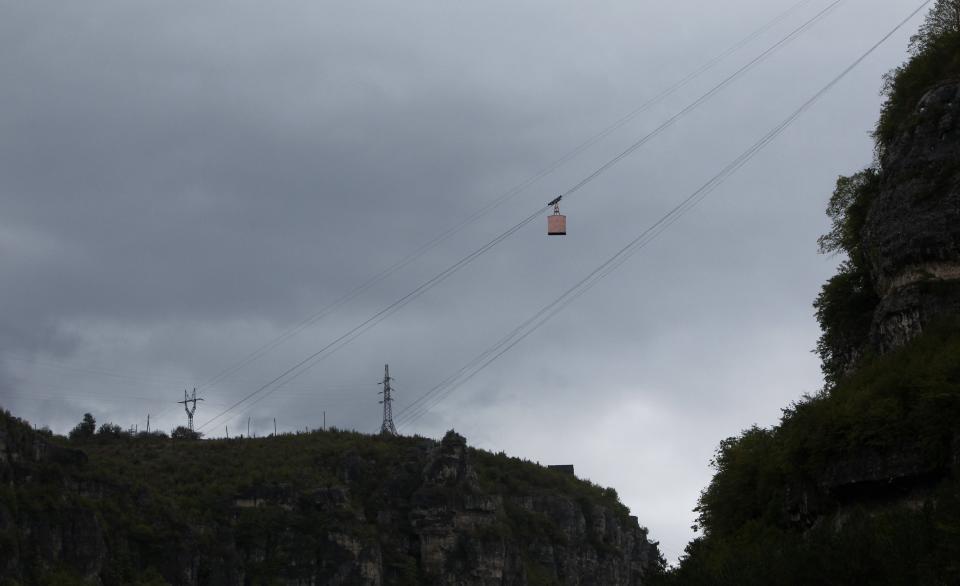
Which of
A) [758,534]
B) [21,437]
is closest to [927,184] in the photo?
[758,534]

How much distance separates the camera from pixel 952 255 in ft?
204

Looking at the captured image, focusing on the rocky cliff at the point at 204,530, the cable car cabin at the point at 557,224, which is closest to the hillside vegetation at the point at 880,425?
the cable car cabin at the point at 557,224

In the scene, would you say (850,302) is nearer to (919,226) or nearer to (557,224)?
(919,226)

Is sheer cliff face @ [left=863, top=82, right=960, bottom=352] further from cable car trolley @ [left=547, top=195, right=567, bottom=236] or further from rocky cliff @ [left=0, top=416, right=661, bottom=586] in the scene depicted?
rocky cliff @ [left=0, top=416, right=661, bottom=586]

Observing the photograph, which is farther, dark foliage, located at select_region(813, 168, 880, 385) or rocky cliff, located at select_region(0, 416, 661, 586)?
rocky cliff, located at select_region(0, 416, 661, 586)

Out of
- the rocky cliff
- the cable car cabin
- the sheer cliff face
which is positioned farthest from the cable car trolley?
the rocky cliff

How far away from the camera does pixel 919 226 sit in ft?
209

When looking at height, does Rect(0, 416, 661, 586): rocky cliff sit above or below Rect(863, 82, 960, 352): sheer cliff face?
above

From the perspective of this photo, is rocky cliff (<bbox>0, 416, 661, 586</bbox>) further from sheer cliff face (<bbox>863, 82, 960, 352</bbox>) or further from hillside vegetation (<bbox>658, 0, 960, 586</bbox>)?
sheer cliff face (<bbox>863, 82, 960, 352</bbox>)

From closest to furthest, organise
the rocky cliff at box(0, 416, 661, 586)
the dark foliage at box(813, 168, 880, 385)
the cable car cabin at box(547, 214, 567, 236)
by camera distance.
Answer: the cable car cabin at box(547, 214, 567, 236) → the dark foliage at box(813, 168, 880, 385) → the rocky cliff at box(0, 416, 661, 586)

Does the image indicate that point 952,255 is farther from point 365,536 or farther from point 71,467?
point 365,536

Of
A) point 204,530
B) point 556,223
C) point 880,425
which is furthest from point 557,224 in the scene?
point 204,530

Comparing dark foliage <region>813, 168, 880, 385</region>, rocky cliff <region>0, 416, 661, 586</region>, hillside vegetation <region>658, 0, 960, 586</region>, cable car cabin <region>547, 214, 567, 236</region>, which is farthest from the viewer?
rocky cliff <region>0, 416, 661, 586</region>

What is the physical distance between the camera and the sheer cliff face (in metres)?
62.4
